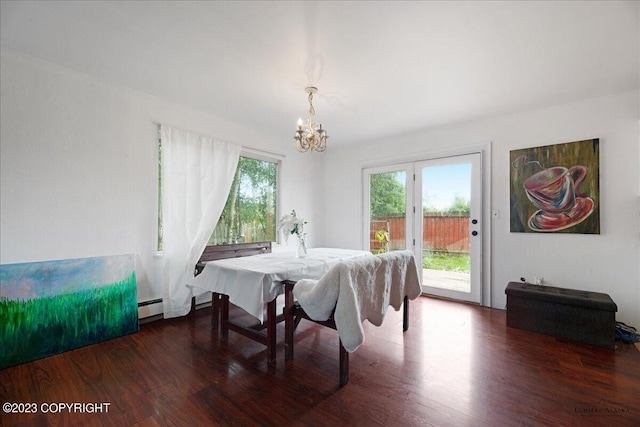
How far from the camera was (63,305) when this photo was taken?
2.27 metres

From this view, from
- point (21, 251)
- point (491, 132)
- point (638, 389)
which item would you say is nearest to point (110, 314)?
point (21, 251)

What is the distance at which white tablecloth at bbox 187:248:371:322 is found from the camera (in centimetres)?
206

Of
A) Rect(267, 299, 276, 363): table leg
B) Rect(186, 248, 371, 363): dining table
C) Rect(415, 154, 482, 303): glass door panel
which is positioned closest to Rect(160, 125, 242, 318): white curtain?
Rect(186, 248, 371, 363): dining table

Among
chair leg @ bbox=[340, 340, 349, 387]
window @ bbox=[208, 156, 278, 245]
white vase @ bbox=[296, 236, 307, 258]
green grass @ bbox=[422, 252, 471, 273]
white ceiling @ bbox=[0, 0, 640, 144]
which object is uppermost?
white ceiling @ bbox=[0, 0, 640, 144]

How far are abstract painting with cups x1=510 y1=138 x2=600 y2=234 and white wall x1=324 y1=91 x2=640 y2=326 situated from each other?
2.7 inches

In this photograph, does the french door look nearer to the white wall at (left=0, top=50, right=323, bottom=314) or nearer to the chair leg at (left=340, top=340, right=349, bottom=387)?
the chair leg at (left=340, top=340, right=349, bottom=387)

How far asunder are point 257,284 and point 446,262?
2871 millimetres

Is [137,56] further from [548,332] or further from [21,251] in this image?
[548,332]

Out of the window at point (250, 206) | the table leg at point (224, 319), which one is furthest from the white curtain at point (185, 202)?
the table leg at point (224, 319)

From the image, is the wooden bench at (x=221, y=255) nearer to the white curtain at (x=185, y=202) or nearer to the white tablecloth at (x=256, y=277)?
the white curtain at (x=185, y=202)

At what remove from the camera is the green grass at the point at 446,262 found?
3.64 m

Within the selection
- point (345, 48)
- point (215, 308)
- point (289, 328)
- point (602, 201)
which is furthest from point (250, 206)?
point (602, 201)

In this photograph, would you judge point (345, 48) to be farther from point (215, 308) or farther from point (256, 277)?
point (215, 308)

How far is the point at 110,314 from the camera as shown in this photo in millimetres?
2508
